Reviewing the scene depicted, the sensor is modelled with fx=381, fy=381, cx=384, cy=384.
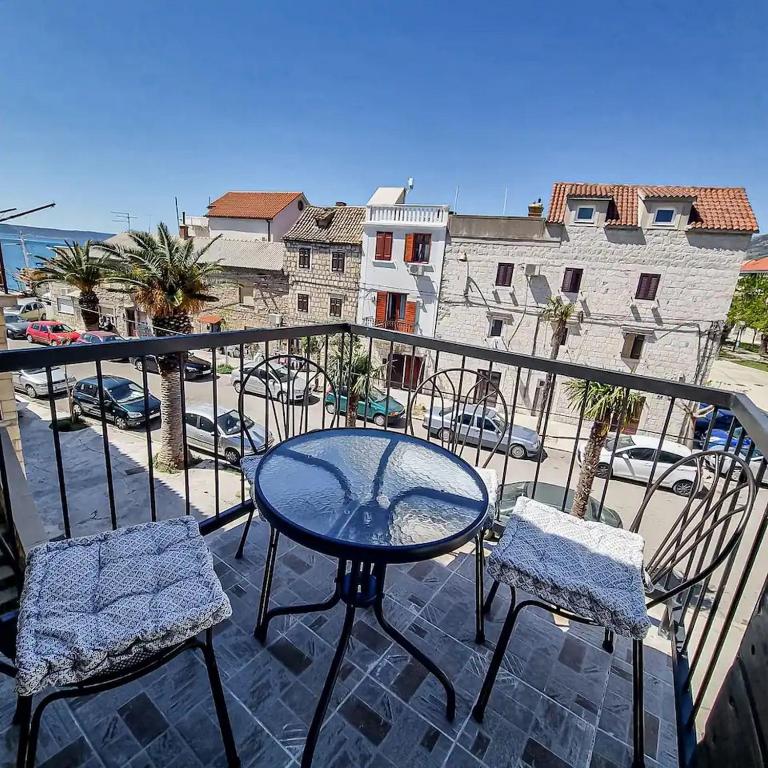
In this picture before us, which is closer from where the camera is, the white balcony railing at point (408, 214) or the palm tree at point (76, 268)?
the white balcony railing at point (408, 214)

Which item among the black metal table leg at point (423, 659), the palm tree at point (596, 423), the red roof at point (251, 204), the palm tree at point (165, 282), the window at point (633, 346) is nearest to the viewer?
the black metal table leg at point (423, 659)

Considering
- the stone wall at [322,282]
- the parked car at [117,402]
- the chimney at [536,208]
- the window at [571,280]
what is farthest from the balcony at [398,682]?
the stone wall at [322,282]

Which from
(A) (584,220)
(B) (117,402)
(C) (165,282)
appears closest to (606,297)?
(A) (584,220)

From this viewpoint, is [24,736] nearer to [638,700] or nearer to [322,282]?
[638,700]

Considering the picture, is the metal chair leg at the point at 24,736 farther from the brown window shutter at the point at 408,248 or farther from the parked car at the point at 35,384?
the parked car at the point at 35,384

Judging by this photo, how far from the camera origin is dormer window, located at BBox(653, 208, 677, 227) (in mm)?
10352

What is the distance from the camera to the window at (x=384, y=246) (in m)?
13.2

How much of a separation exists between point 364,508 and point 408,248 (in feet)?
42.3

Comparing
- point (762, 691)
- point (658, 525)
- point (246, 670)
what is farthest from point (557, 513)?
point (658, 525)

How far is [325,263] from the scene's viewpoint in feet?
48.5

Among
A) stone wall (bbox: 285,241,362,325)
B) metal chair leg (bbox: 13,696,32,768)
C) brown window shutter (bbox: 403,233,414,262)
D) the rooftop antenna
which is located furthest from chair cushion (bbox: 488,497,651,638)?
the rooftop antenna

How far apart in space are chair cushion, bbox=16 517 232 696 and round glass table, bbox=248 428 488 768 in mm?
245

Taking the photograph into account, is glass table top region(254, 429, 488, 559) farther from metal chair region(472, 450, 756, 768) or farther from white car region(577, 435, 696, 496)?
white car region(577, 435, 696, 496)

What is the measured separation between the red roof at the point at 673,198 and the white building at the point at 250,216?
13.6m
